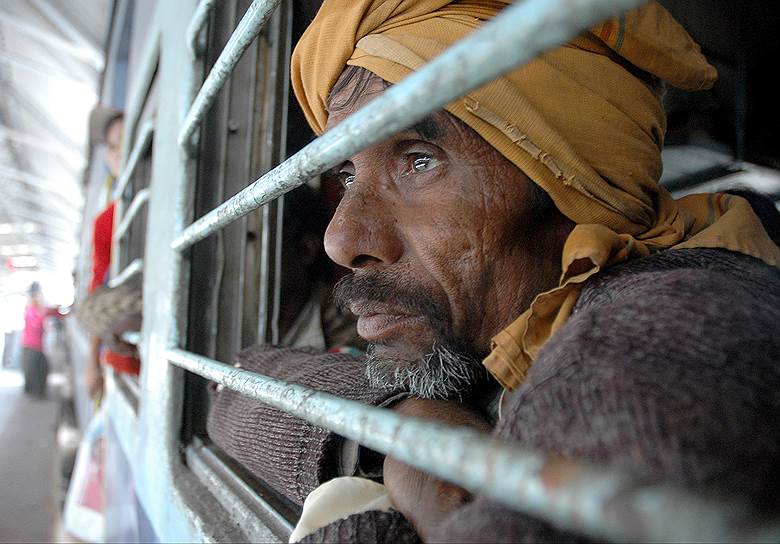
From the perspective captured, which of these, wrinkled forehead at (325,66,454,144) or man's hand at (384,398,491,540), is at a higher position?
wrinkled forehead at (325,66,454,144)

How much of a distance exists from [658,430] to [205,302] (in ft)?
3.90

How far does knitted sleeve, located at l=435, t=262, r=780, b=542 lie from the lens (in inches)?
11.6

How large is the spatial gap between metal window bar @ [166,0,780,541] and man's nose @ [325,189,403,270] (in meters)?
0.35

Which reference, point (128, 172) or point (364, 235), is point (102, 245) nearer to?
point (128, 172)

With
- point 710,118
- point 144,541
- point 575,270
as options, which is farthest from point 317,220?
point 710,118

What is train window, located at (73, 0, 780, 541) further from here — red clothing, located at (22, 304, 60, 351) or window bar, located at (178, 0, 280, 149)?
red clothing, located at (22, 304, 60, 351)

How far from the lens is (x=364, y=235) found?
2.50 ft

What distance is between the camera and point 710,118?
1936mm

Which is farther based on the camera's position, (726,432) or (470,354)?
(470,354)

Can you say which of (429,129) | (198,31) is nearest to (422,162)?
(429,129)

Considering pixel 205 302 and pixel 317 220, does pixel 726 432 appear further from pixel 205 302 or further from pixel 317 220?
pixel 317 220

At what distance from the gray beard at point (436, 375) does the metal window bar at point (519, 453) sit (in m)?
0.33

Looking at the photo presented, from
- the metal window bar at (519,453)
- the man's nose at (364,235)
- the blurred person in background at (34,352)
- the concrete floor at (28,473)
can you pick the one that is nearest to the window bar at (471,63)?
the metal window bar at (519,453)

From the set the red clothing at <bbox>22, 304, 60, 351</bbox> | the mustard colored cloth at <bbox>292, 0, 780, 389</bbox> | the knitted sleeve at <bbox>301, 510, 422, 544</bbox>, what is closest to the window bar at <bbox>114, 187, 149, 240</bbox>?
the mustard colored cloth at <bbox>292, 0, 780, 389</bbox>
